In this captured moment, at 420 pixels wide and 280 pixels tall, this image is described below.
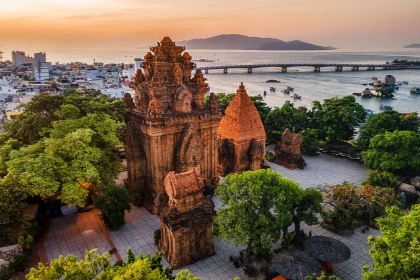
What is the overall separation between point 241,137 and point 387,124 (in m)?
16.8

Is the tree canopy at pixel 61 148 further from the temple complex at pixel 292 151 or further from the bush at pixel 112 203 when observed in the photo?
the temple complex at pixel 292 151

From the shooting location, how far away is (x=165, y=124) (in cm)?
2330

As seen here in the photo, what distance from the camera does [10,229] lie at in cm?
1877

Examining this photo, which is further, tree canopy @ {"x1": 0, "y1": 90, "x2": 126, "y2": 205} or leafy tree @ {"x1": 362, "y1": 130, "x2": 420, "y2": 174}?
leafy tree @ {"x1": 362, "y1": 130, "x2": 420, "y2": 174}

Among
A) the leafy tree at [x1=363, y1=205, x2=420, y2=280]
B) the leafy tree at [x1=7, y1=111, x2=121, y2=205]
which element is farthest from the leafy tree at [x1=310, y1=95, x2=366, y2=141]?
the leafy tree at [x1=7, y1=111, x2=121, y2=205]

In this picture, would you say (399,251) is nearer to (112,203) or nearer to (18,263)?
(112,203)

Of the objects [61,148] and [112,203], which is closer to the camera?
[61,148]

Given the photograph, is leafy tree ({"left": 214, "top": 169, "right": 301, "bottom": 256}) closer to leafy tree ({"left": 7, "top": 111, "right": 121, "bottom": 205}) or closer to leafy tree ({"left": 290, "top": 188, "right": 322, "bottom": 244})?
leafy tree ({"left": 290, "top": 188, "right": 322, "bottom": 244})

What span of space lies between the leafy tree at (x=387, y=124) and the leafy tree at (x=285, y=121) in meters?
8.03

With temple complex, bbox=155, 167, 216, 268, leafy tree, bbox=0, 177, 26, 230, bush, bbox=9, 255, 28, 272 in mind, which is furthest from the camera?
temple complex, bbox=155, 167, 216, 268

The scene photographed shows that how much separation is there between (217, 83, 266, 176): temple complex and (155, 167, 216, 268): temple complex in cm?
1229

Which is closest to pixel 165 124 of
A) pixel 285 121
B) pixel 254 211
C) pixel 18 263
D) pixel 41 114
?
pixel 254 211

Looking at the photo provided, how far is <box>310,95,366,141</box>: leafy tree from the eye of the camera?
38281mm

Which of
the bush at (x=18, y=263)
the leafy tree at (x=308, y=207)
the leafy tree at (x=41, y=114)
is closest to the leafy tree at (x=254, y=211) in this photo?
the leafy tree at (x=308, y=207)
